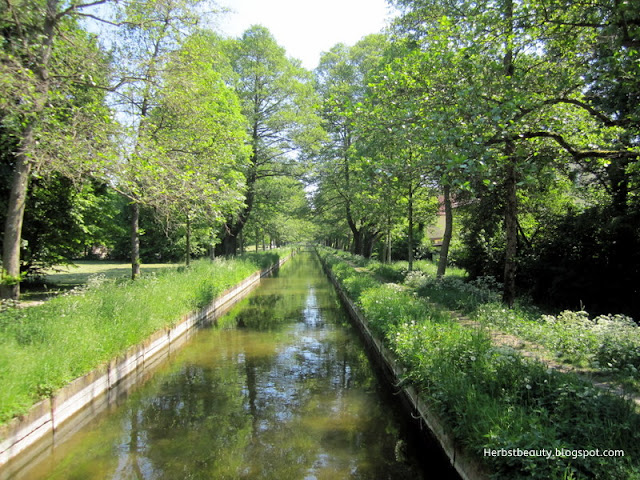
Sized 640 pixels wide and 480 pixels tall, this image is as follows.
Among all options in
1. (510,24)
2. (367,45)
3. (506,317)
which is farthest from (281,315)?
(367,45)

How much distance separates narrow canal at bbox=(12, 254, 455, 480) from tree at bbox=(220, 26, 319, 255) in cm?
1511

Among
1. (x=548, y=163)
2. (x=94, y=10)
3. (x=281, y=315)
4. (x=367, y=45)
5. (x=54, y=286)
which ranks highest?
(x=367, y=45)

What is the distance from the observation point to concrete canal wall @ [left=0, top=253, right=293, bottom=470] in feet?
15.7

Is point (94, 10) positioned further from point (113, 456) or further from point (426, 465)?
point (426, 465)

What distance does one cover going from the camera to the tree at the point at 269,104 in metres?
23.7

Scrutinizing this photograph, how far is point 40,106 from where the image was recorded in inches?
269

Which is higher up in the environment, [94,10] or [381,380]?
[94,10]

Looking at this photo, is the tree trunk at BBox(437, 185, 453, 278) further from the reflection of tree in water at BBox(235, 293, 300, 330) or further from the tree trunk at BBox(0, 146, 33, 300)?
the tree trunk at BBox(0, 146, 33, 300)

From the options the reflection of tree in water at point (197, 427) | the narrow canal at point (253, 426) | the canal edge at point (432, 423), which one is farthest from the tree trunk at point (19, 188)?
the canal edge at point (432, 423)

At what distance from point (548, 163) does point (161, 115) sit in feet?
32.9

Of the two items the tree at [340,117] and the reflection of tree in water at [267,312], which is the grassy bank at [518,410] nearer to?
the reflection of tree in water at [267,312]

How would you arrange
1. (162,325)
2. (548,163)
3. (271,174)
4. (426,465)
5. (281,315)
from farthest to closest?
(271,174), (281,315), (162,325), (548,163), (426,465)

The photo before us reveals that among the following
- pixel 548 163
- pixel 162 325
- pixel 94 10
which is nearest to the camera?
pixel 548 163

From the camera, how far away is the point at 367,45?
27.2 metres
